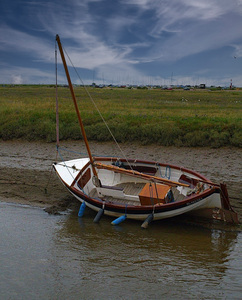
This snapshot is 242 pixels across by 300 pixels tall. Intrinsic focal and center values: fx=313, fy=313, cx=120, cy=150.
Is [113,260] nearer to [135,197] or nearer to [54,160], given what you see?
[135,197]

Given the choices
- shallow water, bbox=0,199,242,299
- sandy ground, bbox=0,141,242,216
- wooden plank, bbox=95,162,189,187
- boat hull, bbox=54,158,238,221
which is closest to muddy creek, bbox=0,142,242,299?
shallow water, bbox=0,199,242,299

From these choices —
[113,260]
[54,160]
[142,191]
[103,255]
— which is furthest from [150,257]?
[54,160]

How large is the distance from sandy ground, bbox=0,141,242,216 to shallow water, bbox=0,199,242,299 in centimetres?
212

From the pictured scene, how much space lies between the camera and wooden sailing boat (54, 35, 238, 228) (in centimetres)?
1109

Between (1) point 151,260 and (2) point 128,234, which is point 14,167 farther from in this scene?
(1) point 151,260

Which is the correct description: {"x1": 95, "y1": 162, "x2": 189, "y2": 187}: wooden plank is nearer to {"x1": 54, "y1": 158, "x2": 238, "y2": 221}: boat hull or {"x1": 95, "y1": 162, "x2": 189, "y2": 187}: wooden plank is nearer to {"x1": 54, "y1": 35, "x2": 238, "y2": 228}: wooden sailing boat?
{"x1": 54, "y1": 35, "x2": 238, "y2": 228}: wooden sailing boat

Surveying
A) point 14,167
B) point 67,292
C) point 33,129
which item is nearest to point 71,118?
point 33,129

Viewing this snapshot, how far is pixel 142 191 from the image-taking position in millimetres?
12422

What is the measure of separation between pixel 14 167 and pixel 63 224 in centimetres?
814

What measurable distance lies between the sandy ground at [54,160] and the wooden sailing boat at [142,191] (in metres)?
1.28

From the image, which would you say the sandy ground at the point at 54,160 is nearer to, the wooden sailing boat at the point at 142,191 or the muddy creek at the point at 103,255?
the muddy creek at the point at 103,255

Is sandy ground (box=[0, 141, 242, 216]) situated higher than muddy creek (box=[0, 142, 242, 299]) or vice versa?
sandy ground (box=[0, 141, 242, 216])

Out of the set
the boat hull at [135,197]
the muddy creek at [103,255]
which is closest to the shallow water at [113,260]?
the muddy creek at [103,255]

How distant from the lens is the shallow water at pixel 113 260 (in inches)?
323
